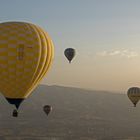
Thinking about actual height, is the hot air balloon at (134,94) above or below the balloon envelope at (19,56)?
below

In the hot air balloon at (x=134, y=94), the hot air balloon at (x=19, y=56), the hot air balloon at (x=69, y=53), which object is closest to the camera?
the hot air balloon at (x=19, y=56)

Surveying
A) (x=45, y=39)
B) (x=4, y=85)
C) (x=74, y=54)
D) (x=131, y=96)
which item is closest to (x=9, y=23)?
(x=45, y=39)

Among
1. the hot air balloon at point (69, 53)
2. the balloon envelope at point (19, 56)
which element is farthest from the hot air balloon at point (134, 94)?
the balloon envelope at point (19, 56)

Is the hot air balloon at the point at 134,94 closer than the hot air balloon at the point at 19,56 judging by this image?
No

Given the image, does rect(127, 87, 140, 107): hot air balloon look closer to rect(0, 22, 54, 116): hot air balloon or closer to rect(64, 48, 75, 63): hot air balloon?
rect(64, 48, 75, 63): hot air balloon

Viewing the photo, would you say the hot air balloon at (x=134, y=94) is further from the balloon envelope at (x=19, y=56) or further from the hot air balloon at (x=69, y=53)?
the balloon envelope at (x=19, y=56)

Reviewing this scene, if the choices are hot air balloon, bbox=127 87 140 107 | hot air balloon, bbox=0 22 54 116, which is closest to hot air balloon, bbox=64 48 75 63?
hot air balloon, bbox=0 22 54 116

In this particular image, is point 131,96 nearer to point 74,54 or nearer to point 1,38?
point 74,54

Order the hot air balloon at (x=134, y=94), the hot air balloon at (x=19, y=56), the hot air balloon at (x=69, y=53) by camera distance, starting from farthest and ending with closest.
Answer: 1. the hot air balloon at (x=134, y=94)
2. the hot air balloon at (x=69, y=53)
3. the hot air balloon at (x=19, y=56)
